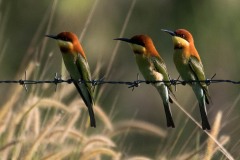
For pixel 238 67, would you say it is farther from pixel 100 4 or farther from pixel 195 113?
pixel 100 4

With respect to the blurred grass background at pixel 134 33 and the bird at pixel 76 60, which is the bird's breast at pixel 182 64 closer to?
the bird at pixel 76 60

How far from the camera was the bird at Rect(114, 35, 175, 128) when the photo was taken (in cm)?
385

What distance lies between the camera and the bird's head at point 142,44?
3.87 m

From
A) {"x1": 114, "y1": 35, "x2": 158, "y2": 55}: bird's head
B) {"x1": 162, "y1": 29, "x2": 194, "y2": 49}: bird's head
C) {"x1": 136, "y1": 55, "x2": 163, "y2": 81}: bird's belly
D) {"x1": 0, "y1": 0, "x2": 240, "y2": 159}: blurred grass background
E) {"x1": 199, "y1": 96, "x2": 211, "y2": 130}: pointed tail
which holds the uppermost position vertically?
{"x1": 0, "y1": 0, "x2": 240, "y2": 159}: blurred grass background

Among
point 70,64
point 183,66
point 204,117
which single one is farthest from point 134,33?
point 204,117

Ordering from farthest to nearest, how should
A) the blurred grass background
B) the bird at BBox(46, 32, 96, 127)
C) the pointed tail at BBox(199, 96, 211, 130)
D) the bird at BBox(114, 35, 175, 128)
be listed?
the blurred grass background → the bird at BBox(46, 32, 96, 127) → the bird at BBox(114, 35, 175, 128) → the pointed tail at BBox(199, 96, 211, 130)

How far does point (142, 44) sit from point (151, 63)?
0.10m

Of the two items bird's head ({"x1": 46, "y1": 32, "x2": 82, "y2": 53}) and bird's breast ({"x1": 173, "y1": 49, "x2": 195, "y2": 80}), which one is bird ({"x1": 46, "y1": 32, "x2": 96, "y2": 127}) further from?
bird's breast ({"x1": 173, "y1": 49, "x2": 195, "y2": 80})

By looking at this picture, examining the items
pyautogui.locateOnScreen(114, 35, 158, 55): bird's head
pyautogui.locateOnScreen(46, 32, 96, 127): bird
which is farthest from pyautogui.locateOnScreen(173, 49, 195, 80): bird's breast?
pyautogui.locateOnScreen(46, 32, 96, 127): bird

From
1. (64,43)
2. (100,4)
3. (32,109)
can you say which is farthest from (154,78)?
(100,4)

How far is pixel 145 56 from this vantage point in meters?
3.92

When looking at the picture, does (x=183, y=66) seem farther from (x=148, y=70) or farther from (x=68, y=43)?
(x=68, y=43)

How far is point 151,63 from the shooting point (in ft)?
12.9

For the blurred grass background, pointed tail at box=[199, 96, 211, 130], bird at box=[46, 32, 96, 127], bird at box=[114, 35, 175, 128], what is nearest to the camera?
pointed tail at box=[199, 96, 211, 130]
